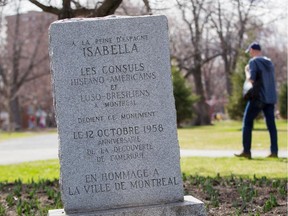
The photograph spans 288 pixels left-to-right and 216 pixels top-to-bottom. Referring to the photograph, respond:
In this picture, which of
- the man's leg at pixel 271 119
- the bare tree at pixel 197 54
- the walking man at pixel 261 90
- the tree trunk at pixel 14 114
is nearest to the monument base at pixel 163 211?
the walking man at pixel 261 90

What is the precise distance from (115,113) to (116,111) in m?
0.02

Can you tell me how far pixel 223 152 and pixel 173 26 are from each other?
92.6 ft

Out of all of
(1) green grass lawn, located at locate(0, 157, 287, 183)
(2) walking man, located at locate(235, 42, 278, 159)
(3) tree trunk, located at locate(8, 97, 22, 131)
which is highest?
(2) walking man, located at locate(235, 42, 278, 159)

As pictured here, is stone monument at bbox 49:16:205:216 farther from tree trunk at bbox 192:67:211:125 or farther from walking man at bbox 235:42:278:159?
tree trunk at bbox 192:67:211:125

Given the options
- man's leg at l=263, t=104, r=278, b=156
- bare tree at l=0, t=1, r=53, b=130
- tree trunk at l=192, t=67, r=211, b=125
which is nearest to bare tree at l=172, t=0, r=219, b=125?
tree trunk at l=192, t=67, r=211, b=125

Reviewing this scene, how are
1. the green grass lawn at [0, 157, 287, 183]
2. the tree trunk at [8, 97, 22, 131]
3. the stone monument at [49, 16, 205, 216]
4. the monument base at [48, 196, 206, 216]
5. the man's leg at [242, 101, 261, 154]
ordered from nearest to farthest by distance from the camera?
the monument base at [48, 196, 206, 216], the stone monument at [49, 16, 205, 216], the green grass lawn at [0, 157, 287, 183], the man's leg at [242, 101, 261, 154], the tree trunk at [8, 97, 22, 131]

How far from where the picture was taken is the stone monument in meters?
5.62

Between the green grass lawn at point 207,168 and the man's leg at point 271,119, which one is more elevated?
the man's leg at point 271,119

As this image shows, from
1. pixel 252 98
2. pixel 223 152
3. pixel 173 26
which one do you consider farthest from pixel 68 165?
pixel 173 26

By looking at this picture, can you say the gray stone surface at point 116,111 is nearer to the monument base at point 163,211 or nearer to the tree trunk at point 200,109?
the monument base at point 163,211

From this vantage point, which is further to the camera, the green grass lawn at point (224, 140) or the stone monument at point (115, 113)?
the green grass lawn at point (224, 140)

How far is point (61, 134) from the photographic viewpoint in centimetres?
562

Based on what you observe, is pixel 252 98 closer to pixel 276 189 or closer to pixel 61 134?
pixel 276 189

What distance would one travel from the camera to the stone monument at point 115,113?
221 inches
